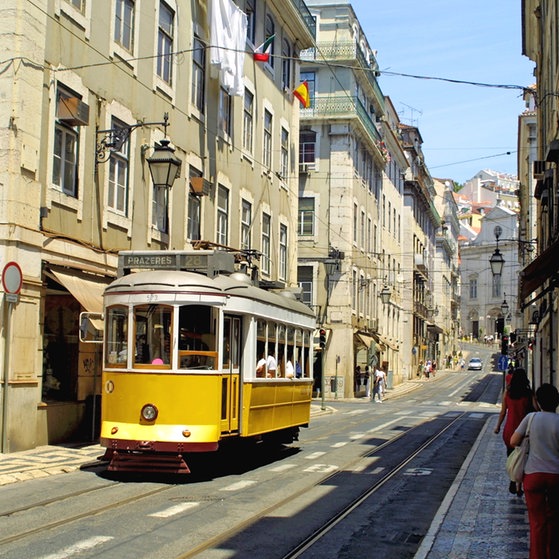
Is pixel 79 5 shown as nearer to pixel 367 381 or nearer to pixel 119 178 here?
pixel 119 178

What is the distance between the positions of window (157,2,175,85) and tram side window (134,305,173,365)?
33.3ft

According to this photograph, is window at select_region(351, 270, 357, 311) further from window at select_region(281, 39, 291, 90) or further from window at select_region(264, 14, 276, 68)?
window at select_region(264, 14, 276, 68)

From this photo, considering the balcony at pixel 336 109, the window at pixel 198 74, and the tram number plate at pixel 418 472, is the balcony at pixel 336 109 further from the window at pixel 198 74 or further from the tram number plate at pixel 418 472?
the tram number plate at pixel 418 472

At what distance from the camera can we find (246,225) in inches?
1145

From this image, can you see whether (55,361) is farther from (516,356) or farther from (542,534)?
Result: (516,356)

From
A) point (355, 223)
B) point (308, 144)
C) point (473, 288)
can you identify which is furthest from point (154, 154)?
point (473, 288)

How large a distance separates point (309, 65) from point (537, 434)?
1670 inches

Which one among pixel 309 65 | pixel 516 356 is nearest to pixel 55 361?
pixel 309 65

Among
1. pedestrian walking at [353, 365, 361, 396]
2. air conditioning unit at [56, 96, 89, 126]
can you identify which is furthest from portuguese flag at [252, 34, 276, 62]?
pedestrian walking at [353, 365, 361, 396]

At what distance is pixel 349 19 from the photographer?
49250 millimetres

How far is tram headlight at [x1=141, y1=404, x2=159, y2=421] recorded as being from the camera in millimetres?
12812

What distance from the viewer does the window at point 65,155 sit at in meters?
17.3

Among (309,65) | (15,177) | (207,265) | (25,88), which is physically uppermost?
(309,65)

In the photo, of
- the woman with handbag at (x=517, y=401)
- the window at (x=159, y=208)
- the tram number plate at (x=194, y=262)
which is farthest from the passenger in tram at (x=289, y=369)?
the window at (x=159, y=208)
